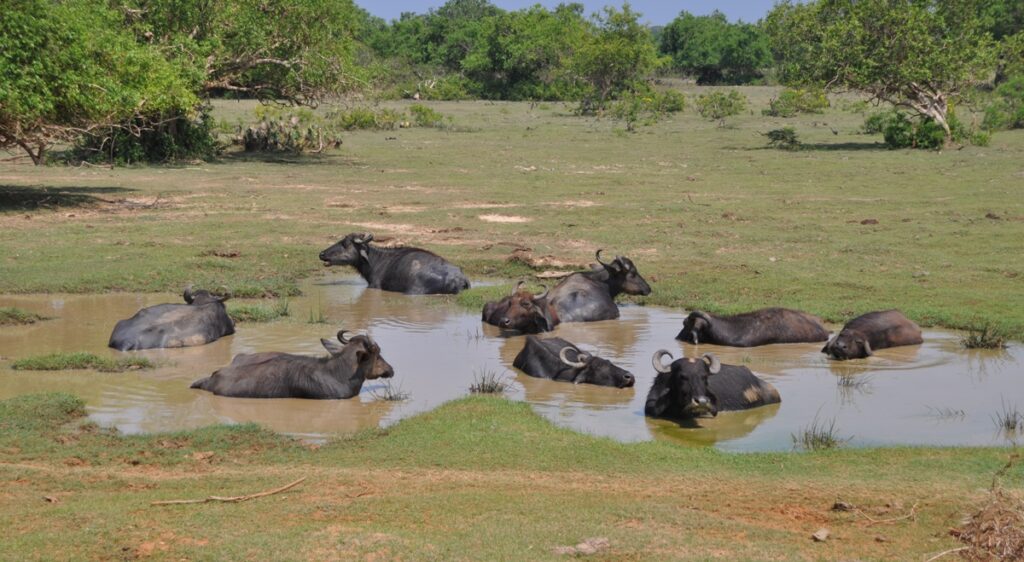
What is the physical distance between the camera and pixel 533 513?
6.29 m

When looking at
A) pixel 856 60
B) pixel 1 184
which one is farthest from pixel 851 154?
pixel 1 184

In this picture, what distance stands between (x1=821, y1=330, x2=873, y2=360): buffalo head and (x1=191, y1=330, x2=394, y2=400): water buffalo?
419 cm

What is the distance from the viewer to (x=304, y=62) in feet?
94.6

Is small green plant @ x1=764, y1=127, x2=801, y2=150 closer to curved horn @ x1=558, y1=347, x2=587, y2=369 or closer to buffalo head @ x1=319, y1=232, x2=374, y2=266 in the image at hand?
buffalo head @ x1=319, y1=232, x2=374, y2=266

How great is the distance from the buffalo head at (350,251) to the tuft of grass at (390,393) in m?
5.30

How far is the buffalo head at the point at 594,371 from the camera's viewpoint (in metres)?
10.1

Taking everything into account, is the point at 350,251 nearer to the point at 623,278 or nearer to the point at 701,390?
the point at 623,278

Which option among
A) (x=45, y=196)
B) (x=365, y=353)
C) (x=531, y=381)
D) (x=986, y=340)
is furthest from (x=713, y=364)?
(x=45, y=196)

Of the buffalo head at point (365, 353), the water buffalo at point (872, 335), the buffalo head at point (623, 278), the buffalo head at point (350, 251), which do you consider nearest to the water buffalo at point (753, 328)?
the water buffalo at point (872, 335)

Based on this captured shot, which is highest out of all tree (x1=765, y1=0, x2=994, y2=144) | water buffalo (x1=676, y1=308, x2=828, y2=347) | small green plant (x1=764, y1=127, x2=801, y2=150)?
tree (x1=765, y1=0, x2=994, y2=144)

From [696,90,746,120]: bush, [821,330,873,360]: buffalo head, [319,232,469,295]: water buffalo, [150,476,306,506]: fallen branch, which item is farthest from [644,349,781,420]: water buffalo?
[696,90,746,120]: bush

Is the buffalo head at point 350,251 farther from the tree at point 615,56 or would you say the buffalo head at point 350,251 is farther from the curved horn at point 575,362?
the tree at point 615,56

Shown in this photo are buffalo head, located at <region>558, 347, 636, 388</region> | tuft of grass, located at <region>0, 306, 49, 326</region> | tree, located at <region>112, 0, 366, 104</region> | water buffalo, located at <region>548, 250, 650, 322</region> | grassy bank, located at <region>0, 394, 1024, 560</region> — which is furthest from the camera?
tree, located at <region>112, 0, 366, 104</region>

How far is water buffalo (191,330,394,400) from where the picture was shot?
9.56 metres
